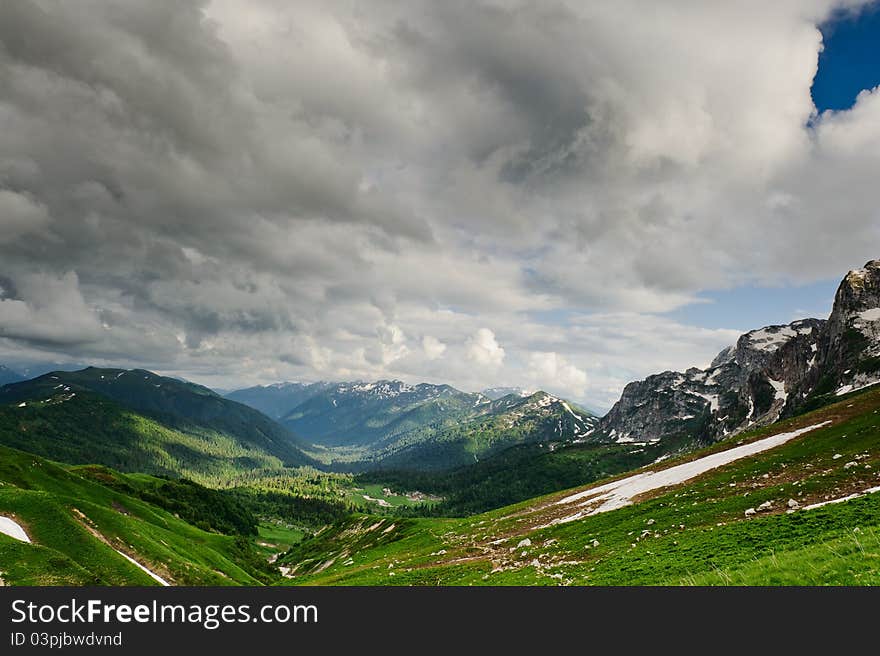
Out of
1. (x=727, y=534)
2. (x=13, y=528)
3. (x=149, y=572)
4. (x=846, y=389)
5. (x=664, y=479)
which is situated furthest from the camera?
(x=846, y=389)

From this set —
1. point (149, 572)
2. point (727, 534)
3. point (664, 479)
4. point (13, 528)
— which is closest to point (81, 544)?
point (13, 528)

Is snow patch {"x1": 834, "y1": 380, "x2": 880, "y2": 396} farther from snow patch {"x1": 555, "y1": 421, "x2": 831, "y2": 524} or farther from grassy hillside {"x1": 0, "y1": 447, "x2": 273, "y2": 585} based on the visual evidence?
grassy hillside {"x1": 0, "y1": 447, "x2": 273, "y2": 585}

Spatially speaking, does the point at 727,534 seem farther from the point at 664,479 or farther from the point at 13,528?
the point at 13,528

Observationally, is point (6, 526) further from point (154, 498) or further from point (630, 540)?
point (154, 498)

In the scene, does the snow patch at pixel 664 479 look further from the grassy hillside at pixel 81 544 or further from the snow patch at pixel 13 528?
the snow patch at pixel 13 528

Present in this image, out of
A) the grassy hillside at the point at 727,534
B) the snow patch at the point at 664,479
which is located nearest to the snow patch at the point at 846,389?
the grassy hillside at the point at 727,534

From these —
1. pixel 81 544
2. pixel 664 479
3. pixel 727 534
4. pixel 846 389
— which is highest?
pixel 81 544

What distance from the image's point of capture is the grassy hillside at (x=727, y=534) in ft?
61.2

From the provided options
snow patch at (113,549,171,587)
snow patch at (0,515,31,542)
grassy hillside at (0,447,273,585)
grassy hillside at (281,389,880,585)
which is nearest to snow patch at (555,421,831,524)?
grassy hillside at (281,389,880,585)

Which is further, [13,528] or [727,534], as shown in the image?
[13,528]

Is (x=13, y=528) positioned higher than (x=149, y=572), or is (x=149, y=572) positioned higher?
(x=13, y=528)

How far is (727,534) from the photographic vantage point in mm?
28578
